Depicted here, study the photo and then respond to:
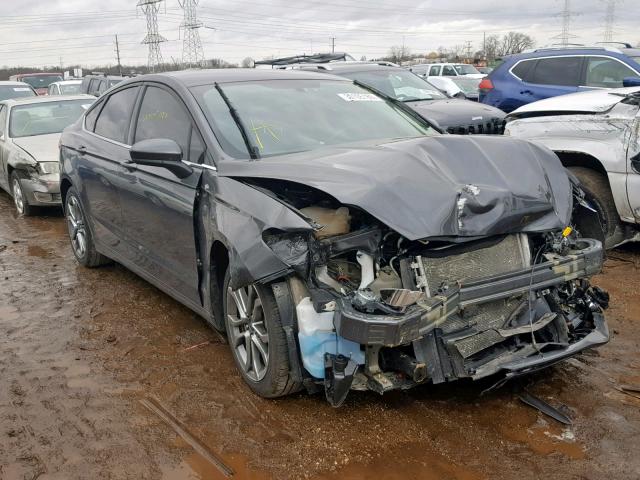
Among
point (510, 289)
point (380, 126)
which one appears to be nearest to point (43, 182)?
point (380, 126)

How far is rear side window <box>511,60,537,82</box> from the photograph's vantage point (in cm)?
1038

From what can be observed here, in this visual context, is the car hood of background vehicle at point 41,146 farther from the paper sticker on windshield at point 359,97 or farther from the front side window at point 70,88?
the front side window at point 70,88

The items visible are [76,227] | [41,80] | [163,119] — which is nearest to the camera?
[163,119]

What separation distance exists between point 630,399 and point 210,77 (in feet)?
10.8

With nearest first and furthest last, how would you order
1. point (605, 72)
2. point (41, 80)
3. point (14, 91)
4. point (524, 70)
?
point (605, 72), point (524, 70), point (14, 91), point (41, 80)

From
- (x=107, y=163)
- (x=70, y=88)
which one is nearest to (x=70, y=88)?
(x=70, y=88)

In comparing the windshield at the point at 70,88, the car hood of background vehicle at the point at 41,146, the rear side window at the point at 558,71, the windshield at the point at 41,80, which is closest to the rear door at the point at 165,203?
the car hood of background vehicle at the point at 41,146

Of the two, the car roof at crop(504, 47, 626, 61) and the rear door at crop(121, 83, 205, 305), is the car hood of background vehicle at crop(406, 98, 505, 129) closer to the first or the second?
the car roof at crop(504, 47, 626, 61)

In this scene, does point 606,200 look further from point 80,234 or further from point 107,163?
point 80,234

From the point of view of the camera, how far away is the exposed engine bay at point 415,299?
2959 millimetres

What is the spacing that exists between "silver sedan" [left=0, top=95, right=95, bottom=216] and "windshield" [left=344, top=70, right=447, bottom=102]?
4457 millimetres

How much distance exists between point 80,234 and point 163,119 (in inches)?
91.7

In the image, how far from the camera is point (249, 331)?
3.52 metres

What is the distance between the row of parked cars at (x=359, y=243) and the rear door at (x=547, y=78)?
260 inches
